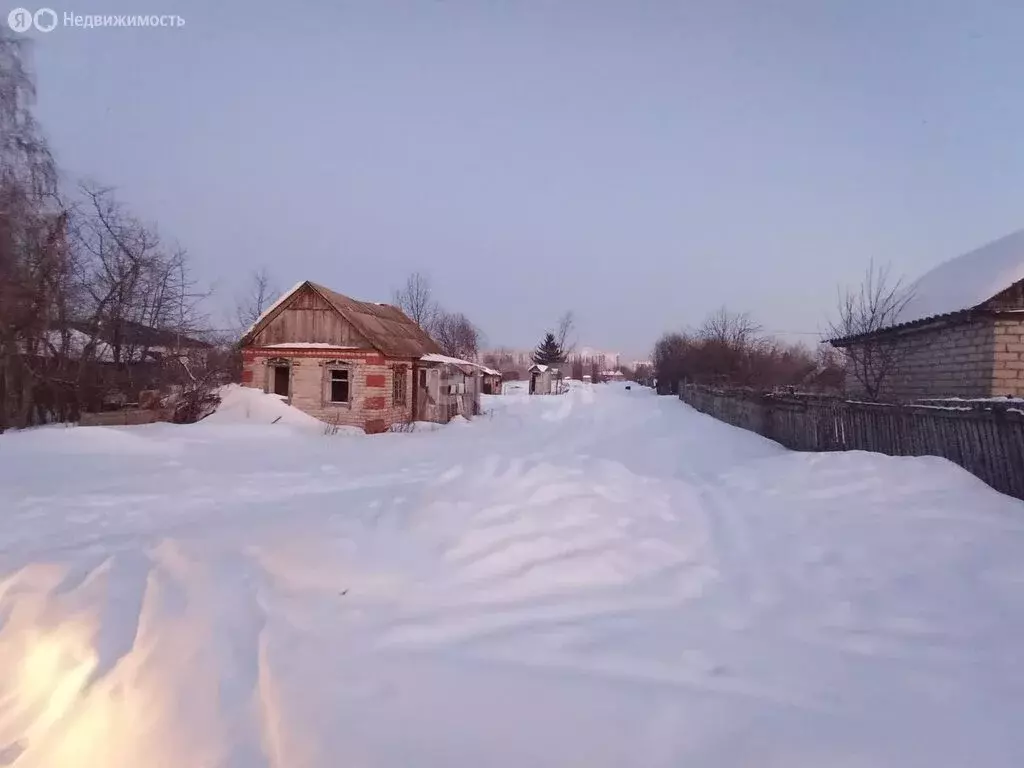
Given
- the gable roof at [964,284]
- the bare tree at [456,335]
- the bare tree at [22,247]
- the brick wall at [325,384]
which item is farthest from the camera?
the bare tree at [456,335]

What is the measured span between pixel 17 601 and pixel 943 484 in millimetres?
8729

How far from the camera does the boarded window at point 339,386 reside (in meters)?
19.0

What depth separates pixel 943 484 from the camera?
669 cm

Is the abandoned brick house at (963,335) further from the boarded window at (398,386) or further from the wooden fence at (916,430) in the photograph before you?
the boarded window at (398,386)

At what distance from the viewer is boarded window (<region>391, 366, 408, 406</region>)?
19.9m

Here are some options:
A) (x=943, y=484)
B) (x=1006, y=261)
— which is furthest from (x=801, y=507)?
(x=1006, y=261)

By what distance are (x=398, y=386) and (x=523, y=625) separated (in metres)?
17.3

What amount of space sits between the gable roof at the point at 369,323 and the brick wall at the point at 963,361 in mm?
14325

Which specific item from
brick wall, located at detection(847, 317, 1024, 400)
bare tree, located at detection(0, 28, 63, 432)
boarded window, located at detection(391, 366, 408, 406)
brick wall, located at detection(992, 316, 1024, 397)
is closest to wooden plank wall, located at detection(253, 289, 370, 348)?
boarded window, located at detection(391, 366, 408, 406)

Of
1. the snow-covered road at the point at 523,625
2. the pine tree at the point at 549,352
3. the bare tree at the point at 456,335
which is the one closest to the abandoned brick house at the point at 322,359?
the snow-covered road at the point at 523,625

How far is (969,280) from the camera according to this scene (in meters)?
13.5

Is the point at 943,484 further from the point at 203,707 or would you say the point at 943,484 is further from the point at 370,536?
the point at 203,707

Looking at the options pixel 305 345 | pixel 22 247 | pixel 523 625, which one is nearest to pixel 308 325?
pixel 305 345

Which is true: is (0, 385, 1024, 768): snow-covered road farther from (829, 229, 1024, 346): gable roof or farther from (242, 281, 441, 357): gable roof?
(242, 281, 441, 357): gable roof
